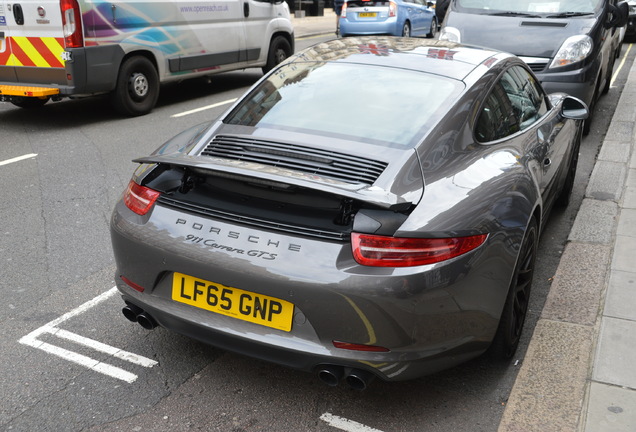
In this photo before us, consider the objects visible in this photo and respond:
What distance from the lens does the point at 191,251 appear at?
289 cm

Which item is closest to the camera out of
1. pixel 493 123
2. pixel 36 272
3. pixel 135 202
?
pixel 135 202

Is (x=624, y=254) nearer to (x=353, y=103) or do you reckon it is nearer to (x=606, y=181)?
(x=606, y=181)

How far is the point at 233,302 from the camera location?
288 cm

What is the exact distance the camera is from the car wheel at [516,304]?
3282mm

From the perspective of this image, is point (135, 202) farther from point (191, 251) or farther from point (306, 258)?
point (306, 258)

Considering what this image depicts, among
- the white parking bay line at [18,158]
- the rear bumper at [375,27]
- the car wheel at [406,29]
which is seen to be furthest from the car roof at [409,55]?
the car wheel at [406,29]

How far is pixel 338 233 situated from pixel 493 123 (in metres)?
1.31

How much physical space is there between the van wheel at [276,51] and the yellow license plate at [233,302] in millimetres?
9240

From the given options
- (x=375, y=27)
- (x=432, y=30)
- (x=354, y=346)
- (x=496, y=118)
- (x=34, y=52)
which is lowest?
(x=432, y=30)

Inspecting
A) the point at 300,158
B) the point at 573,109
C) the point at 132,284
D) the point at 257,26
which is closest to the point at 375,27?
the point at 257,26

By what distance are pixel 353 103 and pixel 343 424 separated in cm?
153

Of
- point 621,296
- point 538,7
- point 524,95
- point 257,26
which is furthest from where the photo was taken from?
point 257,26

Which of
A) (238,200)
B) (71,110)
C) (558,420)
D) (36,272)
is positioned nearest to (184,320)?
(238,200)

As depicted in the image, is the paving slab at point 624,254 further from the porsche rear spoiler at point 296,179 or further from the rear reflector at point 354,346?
the rear reflector at point 354,346
